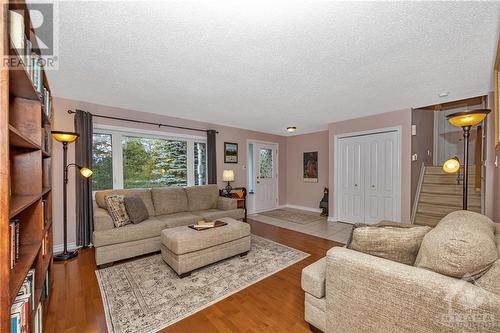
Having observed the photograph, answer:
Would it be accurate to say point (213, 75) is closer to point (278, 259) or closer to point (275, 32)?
point (275, 32)

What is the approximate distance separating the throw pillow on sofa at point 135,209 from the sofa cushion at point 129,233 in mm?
86

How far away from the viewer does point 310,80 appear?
2.58 m

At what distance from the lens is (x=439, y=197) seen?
14.1 feet

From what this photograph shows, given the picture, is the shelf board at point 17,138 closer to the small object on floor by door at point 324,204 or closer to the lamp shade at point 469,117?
the lamp shade at point 469,117

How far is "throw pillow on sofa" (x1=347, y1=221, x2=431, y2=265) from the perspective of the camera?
129 cm

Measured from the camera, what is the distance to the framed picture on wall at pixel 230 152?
5.29 m

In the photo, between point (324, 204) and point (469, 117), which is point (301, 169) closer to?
point (324, 204)

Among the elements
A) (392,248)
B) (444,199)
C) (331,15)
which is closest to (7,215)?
(392,248)

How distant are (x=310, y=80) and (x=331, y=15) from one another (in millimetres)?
1115

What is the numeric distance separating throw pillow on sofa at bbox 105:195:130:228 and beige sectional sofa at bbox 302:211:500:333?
8.41 feet

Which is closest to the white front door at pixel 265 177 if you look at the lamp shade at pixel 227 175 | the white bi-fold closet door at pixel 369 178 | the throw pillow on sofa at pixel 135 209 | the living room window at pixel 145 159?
the lamp shade at pixel 227 175

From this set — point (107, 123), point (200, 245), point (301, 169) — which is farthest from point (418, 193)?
point (107, 123)

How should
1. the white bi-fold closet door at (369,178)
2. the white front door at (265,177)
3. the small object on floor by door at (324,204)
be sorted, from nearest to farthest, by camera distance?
1. the white bi-fold closet door at (369,178)
2. the small object on floor by door at (324,204)
3. the white front door at (265,177)

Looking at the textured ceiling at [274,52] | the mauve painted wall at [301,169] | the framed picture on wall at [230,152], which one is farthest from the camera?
the mauve painted wall at [301,169]
